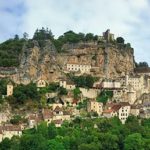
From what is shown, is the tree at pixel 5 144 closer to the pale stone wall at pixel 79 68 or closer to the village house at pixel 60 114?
the village house at pixel 60 114

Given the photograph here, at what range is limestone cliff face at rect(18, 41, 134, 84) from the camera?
255 ft

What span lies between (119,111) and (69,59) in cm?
1369

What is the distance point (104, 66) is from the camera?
82.1 metres

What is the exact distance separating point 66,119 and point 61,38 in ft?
82.5

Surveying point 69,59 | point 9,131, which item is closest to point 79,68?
point 69,59

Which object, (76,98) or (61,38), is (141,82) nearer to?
(76,98)

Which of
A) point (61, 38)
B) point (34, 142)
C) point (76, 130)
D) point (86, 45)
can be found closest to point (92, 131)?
point (76, 130)

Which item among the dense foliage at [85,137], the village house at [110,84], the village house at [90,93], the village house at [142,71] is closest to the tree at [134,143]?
the dense foliage at [85,137]

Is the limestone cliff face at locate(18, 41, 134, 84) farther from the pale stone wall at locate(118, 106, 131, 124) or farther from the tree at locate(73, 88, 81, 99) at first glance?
the pale stone wall at locate(118, 106, 131, 124)

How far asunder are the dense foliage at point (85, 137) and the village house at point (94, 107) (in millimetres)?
3332

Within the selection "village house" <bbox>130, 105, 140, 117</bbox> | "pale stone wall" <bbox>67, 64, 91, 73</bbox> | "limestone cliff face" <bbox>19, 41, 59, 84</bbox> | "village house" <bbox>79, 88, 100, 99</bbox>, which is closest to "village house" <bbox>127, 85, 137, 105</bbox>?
"village house" <bbox>130, 105, 140, 117</bbox>

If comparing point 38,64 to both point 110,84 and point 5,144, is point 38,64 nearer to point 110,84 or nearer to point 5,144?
point 110,84

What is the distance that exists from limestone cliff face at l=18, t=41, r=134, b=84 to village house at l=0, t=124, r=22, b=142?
12.3 meters

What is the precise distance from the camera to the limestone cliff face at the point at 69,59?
7788 cm
